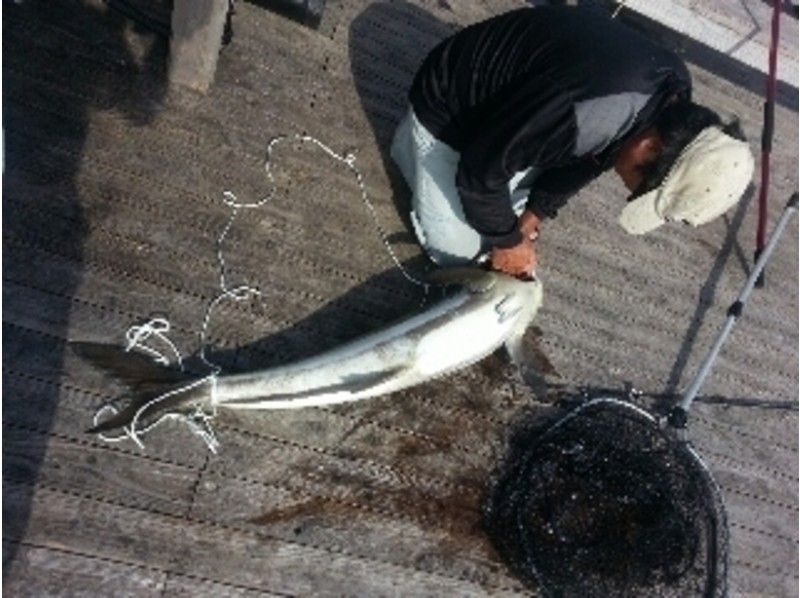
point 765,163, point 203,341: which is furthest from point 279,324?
point 765,163

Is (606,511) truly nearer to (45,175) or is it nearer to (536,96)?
(536,96)

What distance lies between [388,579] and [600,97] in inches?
81.2

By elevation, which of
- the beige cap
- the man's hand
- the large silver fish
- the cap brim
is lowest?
the large silver fish

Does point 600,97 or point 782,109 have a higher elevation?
point 600,97

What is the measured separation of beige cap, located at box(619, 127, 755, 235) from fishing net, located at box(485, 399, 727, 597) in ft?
3.47

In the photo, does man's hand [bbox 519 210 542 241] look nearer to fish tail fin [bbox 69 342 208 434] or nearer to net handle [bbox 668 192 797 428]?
net handle [bbox 668 192 797 428]

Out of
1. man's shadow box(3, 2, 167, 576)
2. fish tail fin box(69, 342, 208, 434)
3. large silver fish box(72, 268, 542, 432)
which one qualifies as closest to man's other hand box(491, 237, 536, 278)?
large silver fish box(72, 268, 542, 432)

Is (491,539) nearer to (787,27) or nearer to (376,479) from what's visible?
(376,479)

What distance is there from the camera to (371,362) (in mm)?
3453

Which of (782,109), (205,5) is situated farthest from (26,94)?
(782,109)

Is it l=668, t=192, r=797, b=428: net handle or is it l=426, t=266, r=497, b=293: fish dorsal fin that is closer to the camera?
l=426, t=266, r=497, b=293: fish dorsal fin

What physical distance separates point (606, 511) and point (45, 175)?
2.85 m

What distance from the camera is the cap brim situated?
3.39 m

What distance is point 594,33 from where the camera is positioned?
10.9ft
